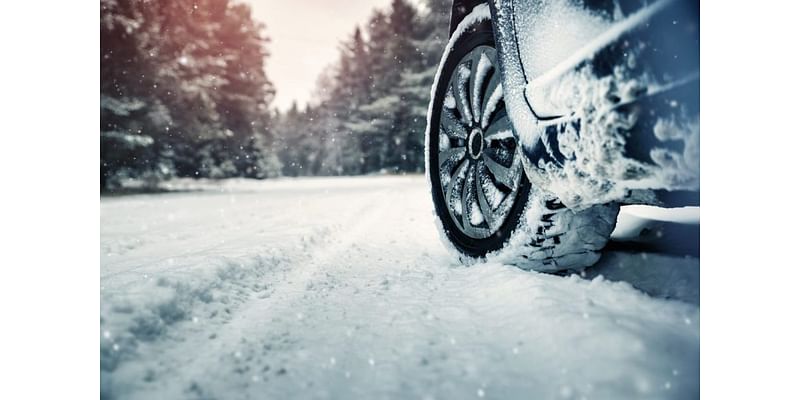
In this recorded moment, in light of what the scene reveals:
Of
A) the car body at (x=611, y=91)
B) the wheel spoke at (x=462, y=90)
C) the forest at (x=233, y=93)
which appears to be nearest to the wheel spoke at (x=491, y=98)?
the wheel spoke at (x=462, y=90)

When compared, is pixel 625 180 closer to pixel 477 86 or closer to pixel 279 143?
pixel 477 86

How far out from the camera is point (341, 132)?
48.7 feet

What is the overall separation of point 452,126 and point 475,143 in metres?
0.23

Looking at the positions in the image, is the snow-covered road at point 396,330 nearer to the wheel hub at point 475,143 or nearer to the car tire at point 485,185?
the car tire at point 485,185

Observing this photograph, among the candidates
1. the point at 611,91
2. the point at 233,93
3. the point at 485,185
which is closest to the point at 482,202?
the point at 485,185

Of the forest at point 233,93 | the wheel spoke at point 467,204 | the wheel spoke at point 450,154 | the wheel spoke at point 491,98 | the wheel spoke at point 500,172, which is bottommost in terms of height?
the wheel spoke at point 467,204

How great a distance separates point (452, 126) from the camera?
2.04 metres

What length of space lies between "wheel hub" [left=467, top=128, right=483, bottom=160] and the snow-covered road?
0.53 metres

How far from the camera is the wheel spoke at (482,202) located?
172cm

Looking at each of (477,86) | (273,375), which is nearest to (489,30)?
(477,86)

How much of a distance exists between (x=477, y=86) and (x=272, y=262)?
4.62 ft

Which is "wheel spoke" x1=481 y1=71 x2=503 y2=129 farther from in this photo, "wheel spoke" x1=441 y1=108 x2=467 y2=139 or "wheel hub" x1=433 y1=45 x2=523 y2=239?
"wheel spoke" x1=441 y1=108 x2=467 y2=139
